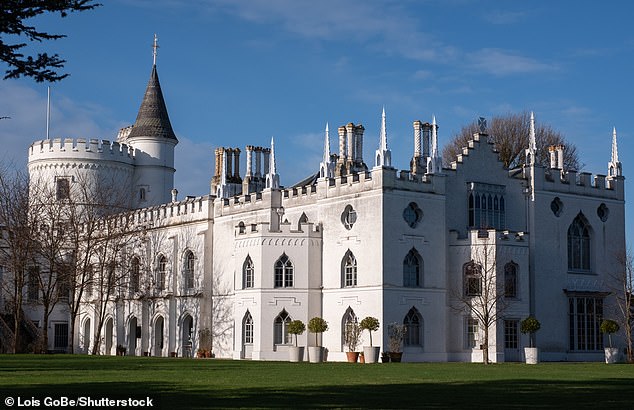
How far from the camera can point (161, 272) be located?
207 feet

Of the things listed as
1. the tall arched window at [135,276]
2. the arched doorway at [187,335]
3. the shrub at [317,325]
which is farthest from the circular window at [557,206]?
the tall arched window at [135,276]

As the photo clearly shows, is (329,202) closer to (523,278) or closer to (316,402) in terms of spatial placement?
(523,278)

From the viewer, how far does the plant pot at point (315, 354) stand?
46719 millimetres

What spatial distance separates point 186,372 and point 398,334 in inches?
673

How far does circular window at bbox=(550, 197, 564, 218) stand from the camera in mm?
54438

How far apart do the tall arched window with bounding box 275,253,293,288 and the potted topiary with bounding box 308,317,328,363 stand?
2.49 m

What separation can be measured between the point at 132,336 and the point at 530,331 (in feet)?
91.2

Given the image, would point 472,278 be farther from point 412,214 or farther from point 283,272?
point 283,272

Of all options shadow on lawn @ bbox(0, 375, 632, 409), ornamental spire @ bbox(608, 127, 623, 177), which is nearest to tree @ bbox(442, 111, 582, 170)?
ornamental spire @ bbox(608, 127, 623, 177)

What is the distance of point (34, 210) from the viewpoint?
59.4 meters

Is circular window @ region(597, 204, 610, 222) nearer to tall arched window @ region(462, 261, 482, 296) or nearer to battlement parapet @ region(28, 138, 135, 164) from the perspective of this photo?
tall arched window @ region(462, 261, 482, 296)

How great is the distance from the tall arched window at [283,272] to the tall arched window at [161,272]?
44.1 ft

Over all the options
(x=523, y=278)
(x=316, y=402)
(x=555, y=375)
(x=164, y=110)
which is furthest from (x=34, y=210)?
(x=316, y=402)

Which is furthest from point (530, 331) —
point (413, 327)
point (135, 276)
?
point (135, 276)
